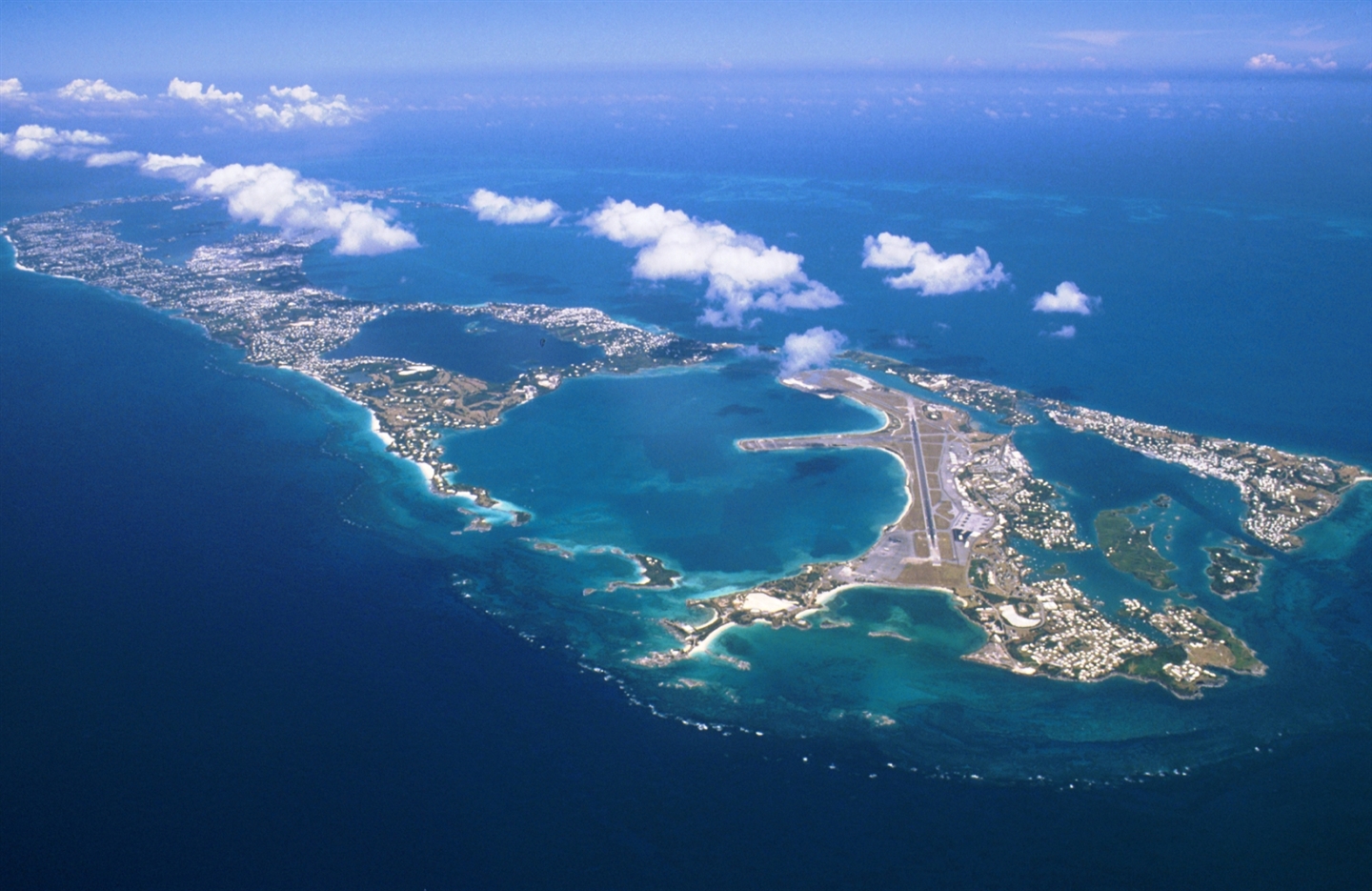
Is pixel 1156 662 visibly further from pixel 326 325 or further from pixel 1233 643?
pixel 326 325

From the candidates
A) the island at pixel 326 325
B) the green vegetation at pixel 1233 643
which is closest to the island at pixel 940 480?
the green vegetation at pixel 1233 643

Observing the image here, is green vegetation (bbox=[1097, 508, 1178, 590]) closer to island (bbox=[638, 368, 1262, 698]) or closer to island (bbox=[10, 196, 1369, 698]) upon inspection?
island (bbox=[10, 196, 1369, 698])

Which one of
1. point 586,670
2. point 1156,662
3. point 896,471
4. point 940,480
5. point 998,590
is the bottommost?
point 586,670

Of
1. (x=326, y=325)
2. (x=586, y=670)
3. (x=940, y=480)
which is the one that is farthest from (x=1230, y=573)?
(x=326, y=325)

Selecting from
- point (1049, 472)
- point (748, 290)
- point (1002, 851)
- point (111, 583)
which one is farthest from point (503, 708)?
point (748, 290)

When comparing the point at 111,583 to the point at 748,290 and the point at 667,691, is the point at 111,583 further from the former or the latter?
the point at 748,290

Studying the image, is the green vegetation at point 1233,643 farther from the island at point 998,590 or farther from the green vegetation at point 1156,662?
the green vegetation at point 1156,662
